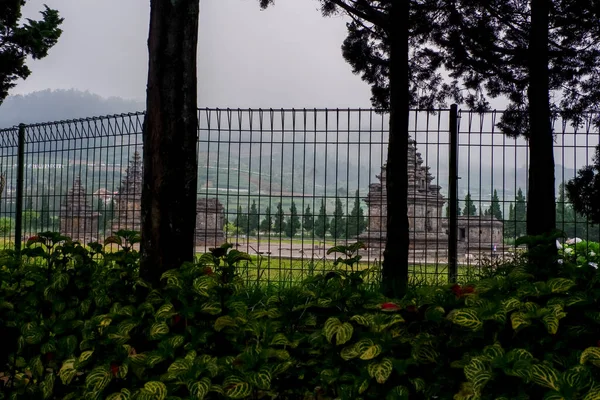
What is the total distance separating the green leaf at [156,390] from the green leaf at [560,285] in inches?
56.5

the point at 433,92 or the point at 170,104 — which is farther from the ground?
the point at 433,92

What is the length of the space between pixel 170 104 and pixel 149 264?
2.73 feet

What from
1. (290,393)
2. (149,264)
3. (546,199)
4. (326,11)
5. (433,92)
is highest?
(326,11)

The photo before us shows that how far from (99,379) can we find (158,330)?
0.88ft

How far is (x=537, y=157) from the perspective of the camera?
18.8 ft

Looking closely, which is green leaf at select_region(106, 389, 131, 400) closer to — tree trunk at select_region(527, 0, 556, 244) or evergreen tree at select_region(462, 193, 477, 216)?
tree trunk at select_region(527, 0, 556, 244)

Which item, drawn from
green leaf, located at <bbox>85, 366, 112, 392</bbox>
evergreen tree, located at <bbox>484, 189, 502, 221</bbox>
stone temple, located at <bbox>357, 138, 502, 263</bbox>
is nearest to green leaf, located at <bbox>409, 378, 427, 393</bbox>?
green leaf, located at <bbox>85, 366, 112, 392</bbox>

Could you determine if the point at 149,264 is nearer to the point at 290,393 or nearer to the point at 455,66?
the point at 290,393

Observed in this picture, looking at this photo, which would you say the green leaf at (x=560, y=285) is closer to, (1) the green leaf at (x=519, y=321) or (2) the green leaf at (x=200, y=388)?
(1) the green leaf at (x=519, y=321)

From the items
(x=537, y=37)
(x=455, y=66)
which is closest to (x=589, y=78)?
(x=455, y=66)

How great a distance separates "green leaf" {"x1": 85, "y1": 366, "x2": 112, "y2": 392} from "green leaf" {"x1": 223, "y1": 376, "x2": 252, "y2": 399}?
1.54ft

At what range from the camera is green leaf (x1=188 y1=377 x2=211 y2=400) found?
1.93 metres

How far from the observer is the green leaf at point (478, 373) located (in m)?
1.75

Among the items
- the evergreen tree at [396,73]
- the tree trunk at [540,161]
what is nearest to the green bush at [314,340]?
the evergreen tree at [396,73]
